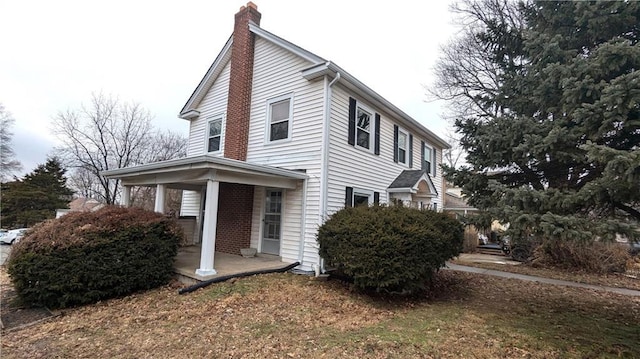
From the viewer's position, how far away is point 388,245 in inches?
238

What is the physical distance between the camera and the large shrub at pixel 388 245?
19.7 feet

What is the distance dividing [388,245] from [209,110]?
9537 mm

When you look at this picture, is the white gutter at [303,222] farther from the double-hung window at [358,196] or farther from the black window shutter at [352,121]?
the black window shutter at [352,121]

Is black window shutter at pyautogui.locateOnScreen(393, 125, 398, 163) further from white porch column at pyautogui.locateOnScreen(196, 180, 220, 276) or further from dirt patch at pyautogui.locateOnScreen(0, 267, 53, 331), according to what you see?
dirt patch at pyautogui.locateOnScreen(0, 267, 53, 331)

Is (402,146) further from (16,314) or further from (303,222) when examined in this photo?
(16,314)

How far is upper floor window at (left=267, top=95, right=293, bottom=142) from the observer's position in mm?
9797

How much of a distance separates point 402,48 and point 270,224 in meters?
10.6

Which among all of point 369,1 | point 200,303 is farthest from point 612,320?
point 369,1

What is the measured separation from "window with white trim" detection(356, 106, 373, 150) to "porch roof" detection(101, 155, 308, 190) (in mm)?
2578

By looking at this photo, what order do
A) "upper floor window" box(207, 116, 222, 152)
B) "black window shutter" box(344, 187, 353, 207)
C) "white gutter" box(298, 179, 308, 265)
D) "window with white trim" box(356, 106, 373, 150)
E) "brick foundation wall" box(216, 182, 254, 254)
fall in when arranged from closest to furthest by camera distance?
1. "white gutter" box(298, 179, 308, 265)
2. "black window shutter" box(344, 187, 353, 207)
3. "brick foundation wall" box(216, 182, 254, 254)
4. "window with white trim" box(356, 106, 373, 150)
5. "upper floor window" box(207, 116, 222, 152)

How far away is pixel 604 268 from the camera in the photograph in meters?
10.6

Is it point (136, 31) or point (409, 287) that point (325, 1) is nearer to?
point (136, 31)

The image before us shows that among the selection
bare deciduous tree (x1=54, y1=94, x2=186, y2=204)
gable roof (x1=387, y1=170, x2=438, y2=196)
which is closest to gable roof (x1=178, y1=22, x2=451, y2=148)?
gable roof (x1=387, y1=170, x2=438, y2=196)

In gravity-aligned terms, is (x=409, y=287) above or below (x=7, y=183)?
below
